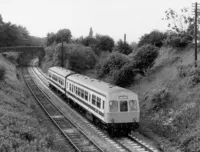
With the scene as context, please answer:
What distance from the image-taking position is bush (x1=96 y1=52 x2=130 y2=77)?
110ft

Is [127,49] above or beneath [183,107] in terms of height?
above

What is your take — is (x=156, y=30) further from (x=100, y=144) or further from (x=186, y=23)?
(x=100, y=144)

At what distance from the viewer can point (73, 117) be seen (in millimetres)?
24234

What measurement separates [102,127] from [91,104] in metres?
2.04

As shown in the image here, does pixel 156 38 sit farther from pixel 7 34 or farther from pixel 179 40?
pixel 7 34

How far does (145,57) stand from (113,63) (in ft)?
16.3

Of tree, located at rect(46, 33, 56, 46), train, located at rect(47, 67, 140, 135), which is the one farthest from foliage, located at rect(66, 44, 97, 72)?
train, located at rect(47, 67, 140, 135)

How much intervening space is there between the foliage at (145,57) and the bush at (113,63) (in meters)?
1.67

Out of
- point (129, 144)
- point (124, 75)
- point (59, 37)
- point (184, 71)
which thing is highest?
point (59, 37)

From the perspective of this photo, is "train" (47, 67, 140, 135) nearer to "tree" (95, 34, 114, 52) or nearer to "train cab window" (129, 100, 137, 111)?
"train cab window" (129, 100, 137, 111)

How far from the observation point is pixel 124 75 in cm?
3102

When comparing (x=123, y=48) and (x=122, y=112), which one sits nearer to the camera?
(x=122, y=112)

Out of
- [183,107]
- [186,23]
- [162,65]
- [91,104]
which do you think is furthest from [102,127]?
[186,23]

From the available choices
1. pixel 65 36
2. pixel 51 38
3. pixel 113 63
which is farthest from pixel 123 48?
pixel 51 38
